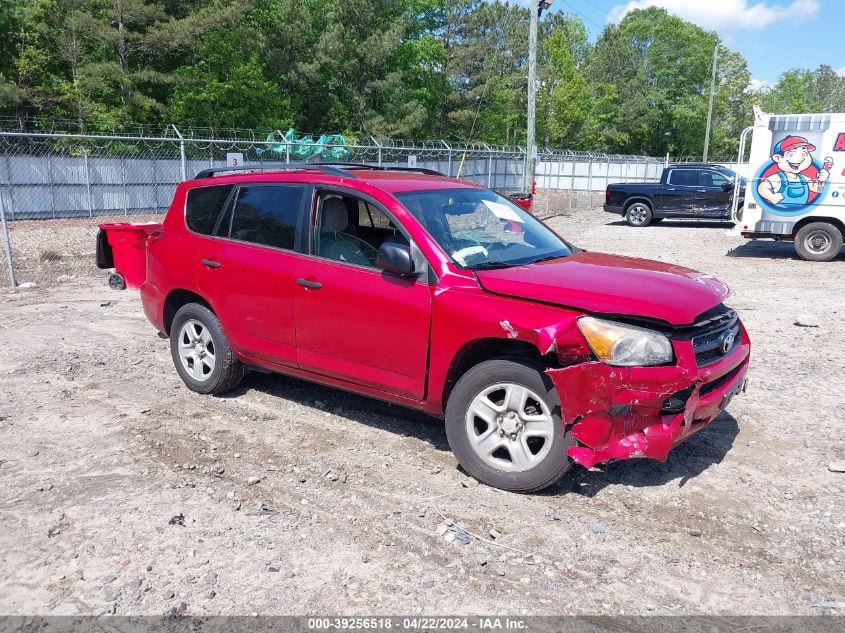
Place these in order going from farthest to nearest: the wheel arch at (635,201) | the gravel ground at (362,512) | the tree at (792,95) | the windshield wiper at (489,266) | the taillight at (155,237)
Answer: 1. the tree at (792,95)
2. the wheel arch at (635,201)
3. the taillight at (155,237)
4. the windshield wiper at (489,266)
5. the gravel ground at (362,512)

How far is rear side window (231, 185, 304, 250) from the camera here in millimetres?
5098

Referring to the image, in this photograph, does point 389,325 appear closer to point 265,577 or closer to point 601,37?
point 265,577

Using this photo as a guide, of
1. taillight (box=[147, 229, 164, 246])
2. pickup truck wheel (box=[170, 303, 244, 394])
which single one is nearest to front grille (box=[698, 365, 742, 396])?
pickup truck wheel (box=[170, 303, 244, 394])

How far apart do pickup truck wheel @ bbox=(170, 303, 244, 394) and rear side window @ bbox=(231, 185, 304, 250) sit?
0.76 metres

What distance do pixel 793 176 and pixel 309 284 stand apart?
12279mm

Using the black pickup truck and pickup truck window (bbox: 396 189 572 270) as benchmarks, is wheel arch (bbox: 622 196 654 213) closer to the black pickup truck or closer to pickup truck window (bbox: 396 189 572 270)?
the black pickup truck

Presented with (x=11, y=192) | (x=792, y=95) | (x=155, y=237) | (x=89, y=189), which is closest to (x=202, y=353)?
(x=155, y=237)

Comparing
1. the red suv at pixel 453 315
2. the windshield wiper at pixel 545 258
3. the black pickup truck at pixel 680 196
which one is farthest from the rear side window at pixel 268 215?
the black pickup truck at pixel 680 196

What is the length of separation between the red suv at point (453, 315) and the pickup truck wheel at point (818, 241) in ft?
36.1

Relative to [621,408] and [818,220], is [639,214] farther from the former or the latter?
[621,408]

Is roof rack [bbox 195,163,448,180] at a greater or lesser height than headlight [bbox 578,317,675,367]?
greater

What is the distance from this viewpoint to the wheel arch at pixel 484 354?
4.05 metres

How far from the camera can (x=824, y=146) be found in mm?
13406

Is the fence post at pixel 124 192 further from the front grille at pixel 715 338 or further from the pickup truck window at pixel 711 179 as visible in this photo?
the front grille at pixel 715 338
